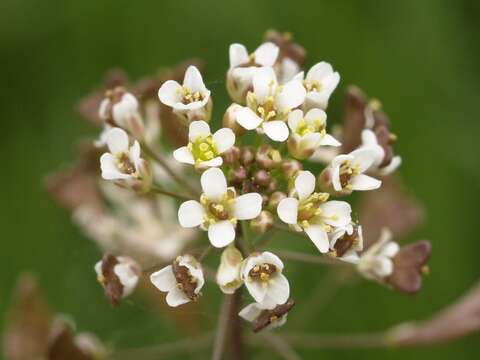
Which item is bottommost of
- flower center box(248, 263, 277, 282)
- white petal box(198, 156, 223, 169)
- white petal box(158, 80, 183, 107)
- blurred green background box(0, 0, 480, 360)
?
blurred green background box(0, 0, 480, 360)

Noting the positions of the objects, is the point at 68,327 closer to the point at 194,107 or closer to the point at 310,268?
the point at 194,107

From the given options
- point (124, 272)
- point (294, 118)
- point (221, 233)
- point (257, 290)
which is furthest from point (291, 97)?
point (124, 272)

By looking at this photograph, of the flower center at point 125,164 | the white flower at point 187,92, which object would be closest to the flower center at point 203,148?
the white flower at point 187,92

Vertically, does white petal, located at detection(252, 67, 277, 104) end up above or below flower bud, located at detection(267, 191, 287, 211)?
above

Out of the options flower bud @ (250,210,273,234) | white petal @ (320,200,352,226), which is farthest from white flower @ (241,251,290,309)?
white petal @ (320,200,352,226)

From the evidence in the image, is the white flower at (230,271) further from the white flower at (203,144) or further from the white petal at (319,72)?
the white petal at (319,72)

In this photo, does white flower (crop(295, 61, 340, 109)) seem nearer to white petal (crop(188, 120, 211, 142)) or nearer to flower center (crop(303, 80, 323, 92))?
flower center (crop(303, 80, 323, 92))
